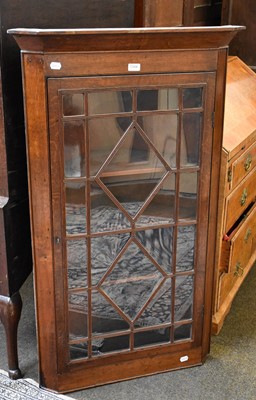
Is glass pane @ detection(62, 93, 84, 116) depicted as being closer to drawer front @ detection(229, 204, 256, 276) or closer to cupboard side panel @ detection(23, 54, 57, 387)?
cupboard side panel @ detection(23, 54, 57, 387)

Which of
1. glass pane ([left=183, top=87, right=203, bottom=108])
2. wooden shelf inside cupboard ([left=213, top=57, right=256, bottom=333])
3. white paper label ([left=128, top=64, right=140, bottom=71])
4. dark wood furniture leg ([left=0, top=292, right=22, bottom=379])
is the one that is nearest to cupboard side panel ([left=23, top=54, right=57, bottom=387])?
dark wood furniture leg ([left=0, top=292, right=22, bottom=379])

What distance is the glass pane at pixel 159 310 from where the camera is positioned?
1882mm

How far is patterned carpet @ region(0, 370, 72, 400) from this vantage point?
1853mm

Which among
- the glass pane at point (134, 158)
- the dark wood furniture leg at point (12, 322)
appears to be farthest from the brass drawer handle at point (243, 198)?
the dark wood furniture leg at point (12, 322)

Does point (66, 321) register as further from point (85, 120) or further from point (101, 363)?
point (85, 120)

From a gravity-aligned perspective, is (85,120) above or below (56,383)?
above

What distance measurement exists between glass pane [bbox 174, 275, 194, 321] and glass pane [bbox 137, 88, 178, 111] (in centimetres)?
60

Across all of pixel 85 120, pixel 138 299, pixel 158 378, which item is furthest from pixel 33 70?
pixel 158 378

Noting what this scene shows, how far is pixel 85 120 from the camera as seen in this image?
5.16 ft

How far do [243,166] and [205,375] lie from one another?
79cm

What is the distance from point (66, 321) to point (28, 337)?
0.45 metres

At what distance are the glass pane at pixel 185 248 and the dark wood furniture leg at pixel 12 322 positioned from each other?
56cm

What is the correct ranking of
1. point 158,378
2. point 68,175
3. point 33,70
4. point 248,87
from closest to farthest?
point 33,70
point 68,175
point 158,378
point 248,87

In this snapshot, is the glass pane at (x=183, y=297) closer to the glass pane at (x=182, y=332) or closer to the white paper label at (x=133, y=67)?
the glass pane at (x=182, y=332)
